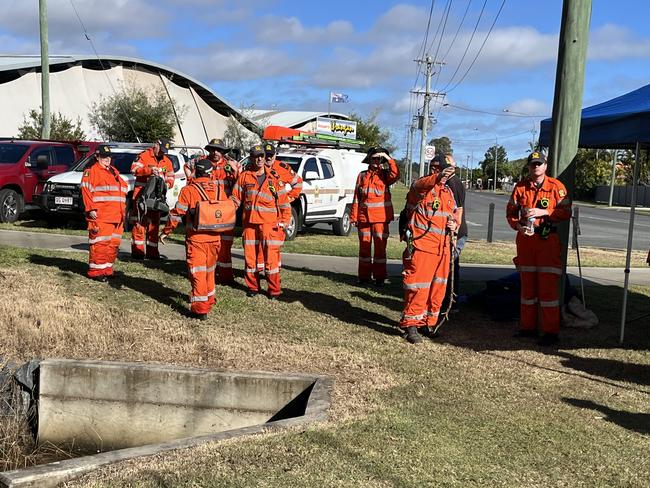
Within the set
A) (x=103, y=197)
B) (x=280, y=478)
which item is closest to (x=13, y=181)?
(x=103, y=197)

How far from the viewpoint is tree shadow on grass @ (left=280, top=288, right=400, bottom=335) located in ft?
25.2

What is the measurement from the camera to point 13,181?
49.3 ft

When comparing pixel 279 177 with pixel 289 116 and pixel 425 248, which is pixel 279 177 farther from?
pixel 289 116

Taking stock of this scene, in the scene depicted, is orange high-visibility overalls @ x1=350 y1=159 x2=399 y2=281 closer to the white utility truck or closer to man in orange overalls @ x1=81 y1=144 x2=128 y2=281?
man in orange overalls @ x1=81 y1=144 x2=128 y2=281

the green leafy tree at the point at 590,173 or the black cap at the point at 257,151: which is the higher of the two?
the green leafy tree at the point at 590,173

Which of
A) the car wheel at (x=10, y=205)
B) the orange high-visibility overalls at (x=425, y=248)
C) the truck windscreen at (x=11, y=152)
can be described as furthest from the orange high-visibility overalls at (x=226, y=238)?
the truck windscreen at (x=11, y=152)

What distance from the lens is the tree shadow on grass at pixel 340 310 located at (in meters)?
7.69

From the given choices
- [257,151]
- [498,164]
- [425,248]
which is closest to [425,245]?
[425,248]

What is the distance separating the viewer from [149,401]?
19.2 feet

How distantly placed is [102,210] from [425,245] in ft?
13.9

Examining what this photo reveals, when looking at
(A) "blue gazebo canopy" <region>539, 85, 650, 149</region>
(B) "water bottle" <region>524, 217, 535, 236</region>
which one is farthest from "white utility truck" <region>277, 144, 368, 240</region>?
(B) "water bottle" <region>524, 217, 535, 236</region>

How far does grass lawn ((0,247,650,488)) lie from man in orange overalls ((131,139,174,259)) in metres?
0.47

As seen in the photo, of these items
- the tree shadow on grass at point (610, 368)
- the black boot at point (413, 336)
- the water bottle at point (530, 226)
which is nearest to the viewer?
the tree shadow on grass at point (610, 368)

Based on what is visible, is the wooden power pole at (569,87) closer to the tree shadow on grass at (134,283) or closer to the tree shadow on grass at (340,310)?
the tree shadow on grass at (340,310)
